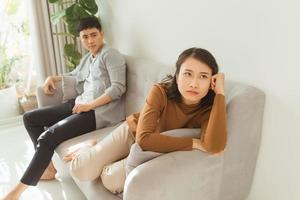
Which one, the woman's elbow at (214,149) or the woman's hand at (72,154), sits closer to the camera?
the woman's elbow at (214,149)

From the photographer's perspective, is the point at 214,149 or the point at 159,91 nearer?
the point at 214,149

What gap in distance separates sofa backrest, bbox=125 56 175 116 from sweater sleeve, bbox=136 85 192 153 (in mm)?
357

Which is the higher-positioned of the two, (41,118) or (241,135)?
(241,135)

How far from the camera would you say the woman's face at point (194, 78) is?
1.38 m

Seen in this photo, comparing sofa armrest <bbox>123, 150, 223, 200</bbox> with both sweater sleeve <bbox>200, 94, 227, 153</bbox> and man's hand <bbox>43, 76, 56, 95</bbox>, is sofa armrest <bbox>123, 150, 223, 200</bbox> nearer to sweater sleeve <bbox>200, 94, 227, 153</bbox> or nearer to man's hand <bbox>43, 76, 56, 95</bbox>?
sweater sleeve <bbox>200, 94, 227, 153</bbox>

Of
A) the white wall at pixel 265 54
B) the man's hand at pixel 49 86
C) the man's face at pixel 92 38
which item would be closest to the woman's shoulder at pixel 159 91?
the white wall at pixel 265 54

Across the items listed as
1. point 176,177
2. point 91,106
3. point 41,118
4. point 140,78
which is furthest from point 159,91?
point 41,118

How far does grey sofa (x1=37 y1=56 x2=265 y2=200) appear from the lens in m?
1.25

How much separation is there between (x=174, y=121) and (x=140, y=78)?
643mm

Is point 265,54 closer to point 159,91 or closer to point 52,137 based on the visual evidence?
point 159,91

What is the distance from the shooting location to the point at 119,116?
2.27 meters

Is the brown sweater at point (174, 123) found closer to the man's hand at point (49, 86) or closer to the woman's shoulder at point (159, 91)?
the woman's shoulder at point (159, 91)

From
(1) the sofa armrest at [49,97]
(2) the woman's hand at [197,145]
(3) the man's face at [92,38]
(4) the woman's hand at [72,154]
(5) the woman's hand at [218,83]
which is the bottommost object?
(4) the woman's hand at [72,154]

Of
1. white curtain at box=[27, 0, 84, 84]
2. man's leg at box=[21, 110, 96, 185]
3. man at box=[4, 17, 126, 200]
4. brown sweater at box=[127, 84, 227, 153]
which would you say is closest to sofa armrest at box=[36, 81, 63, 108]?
man at box=[4, 17, 126, 200]
